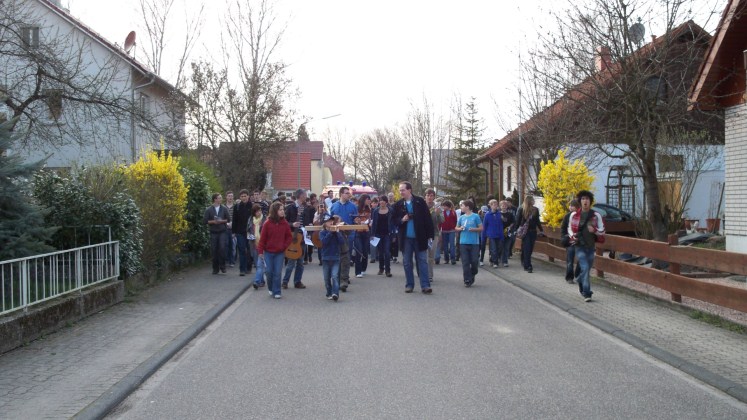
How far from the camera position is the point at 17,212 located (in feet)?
31.4

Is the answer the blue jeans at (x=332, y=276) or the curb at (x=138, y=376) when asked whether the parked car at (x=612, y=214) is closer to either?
the blue jeans at (x=332, y=276)

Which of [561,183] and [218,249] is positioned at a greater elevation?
[561,183]

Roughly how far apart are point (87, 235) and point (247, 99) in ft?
55.6

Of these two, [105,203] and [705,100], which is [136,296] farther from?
[705,100]

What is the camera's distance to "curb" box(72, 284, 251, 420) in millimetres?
5691

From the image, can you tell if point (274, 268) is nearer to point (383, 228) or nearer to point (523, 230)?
point (383, 228)

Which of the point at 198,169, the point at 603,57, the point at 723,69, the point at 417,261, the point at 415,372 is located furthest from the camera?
the point at 198,169

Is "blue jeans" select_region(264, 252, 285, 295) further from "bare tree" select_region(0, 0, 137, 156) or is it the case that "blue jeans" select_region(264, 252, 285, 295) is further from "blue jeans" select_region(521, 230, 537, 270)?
"blue jeans" select_region(521, 230, 537, 270)

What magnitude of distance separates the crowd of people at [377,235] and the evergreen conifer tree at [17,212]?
12.9ft

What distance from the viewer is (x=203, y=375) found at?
23.0 feet

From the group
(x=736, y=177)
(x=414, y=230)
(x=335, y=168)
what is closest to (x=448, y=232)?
(x=414, y=230)

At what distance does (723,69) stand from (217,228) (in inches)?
456

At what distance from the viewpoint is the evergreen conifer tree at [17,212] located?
9102mm

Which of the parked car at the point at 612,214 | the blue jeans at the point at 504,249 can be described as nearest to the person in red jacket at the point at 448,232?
the blue jeans at the point at 504,249
